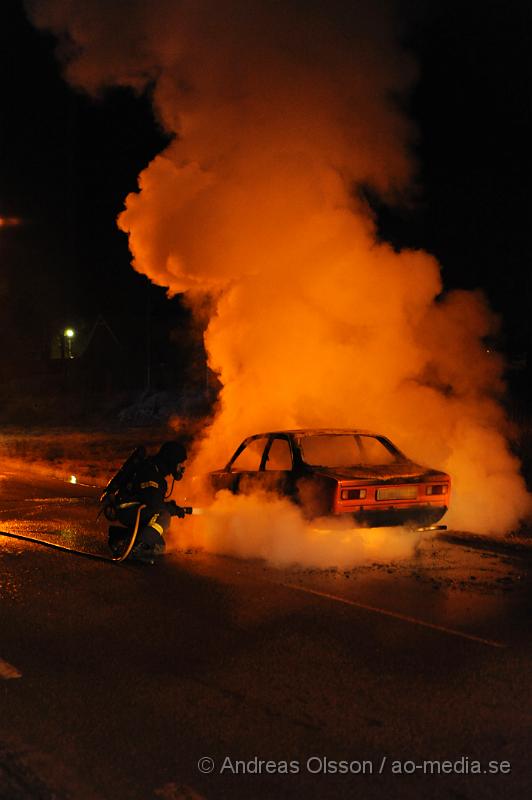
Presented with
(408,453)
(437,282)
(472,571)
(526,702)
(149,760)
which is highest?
(437,282)

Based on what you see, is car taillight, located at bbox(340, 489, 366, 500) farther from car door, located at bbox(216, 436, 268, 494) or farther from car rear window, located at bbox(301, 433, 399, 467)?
car door, located at bbox(216, 436, 268, 494)

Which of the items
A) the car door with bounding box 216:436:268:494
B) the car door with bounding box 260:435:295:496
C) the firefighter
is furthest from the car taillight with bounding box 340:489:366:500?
the firefighter

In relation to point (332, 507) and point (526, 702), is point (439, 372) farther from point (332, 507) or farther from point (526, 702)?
point (526, 702)

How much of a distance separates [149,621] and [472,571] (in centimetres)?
330

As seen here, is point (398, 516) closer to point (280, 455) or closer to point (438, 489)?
point (438, 489)

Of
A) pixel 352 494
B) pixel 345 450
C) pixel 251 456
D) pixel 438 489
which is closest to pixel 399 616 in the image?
pixel 352 494

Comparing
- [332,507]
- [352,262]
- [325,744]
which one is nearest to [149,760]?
[325,744]

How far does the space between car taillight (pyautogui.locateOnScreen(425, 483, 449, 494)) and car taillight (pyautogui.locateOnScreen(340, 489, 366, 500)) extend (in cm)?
80

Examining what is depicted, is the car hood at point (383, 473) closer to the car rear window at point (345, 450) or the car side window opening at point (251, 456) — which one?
the car rear window at point (345, 450)

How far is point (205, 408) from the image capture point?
3788 cm

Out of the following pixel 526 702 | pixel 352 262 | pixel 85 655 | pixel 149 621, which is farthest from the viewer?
pixel 352 262

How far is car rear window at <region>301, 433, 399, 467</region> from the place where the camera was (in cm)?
934

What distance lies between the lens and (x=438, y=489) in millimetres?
8836

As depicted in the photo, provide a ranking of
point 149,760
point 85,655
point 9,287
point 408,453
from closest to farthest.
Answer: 1. point 149,760
2. point 85,655
3. point 408,453
4. point 9,287
